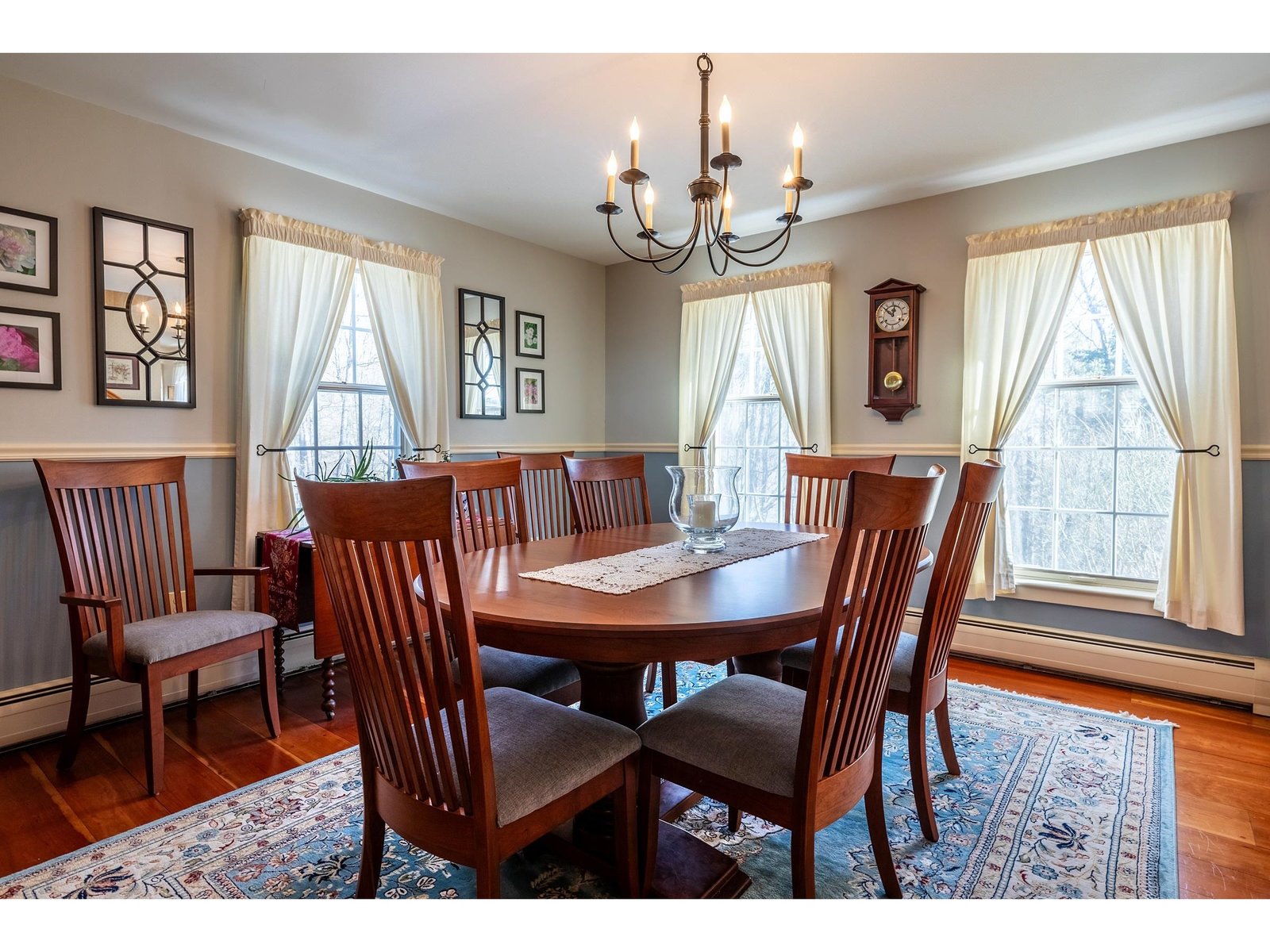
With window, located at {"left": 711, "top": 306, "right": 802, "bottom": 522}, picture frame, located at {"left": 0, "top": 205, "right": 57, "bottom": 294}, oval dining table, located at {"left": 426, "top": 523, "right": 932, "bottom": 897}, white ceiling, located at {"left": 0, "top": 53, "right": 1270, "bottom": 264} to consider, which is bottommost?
oval dining table, located at {"left": 426, "top": 523, "right": 932, "bottom": 897}

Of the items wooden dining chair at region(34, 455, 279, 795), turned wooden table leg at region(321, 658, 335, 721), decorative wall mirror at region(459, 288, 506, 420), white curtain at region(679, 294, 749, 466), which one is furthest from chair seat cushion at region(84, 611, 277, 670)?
white curtain at region(679, 294, 749, 466)

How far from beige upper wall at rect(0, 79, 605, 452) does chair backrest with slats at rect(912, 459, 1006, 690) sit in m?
2.64

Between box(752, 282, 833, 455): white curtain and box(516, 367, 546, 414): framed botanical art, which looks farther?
box(516, 367, 546, 414): framed botanical art

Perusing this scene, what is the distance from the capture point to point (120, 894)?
166 cm

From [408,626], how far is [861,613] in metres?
0.85

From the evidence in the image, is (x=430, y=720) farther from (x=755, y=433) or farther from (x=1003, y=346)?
(x=755, y=433)

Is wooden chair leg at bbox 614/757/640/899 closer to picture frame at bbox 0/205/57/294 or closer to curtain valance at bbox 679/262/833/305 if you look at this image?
picture frame at bbox 0/205/57/294

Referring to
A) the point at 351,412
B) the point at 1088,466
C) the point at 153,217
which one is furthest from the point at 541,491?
the point at 1088,466

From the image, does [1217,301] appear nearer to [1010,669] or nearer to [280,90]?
[1010,669]

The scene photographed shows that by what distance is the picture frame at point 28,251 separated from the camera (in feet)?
8.08

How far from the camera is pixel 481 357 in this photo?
13.7 feet

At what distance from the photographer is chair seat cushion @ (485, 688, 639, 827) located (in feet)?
4.15

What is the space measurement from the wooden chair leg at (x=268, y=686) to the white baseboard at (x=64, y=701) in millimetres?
147
